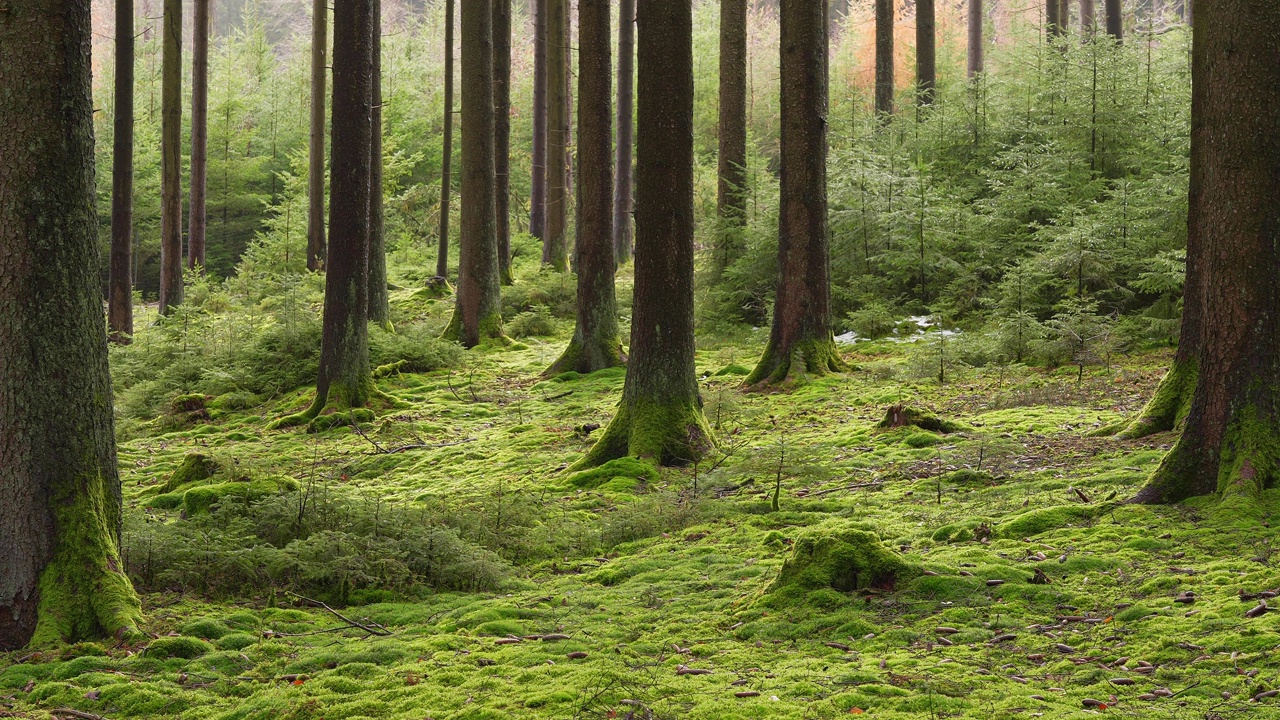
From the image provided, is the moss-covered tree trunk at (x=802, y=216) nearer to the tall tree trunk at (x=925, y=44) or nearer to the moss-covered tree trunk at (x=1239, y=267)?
the moss-covered tree trunk at (x=1239, y=267)

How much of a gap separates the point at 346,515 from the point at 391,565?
0.84 metres

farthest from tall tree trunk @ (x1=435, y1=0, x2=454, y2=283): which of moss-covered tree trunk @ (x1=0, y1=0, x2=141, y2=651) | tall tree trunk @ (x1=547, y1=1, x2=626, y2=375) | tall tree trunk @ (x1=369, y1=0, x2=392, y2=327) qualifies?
moss-covered tree trunk @ (x1=0, y1=0, x2=141, y2=651)

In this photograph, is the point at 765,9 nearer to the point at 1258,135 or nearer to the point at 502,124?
the point at 502,124

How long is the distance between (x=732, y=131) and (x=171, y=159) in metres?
12.4

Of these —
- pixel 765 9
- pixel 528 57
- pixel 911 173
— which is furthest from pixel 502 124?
pixel 765 9

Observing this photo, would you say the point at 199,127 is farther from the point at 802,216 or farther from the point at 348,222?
the point at 802,216

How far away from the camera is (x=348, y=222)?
42.8ft

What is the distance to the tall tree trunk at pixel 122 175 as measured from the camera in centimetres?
1777

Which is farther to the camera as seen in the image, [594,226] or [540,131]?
[540,131]

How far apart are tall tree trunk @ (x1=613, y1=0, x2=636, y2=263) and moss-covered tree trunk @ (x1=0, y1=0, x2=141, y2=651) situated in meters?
20.9

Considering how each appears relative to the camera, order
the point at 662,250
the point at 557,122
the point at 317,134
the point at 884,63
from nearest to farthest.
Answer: the point at 662,250 → the point at 884,63 → the point at 557,122 → the point at 317,134

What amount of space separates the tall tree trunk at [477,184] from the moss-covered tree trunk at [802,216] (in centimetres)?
605

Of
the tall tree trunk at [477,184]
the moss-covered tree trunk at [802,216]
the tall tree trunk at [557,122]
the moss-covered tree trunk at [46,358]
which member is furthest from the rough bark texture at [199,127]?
the moss-covered tree trunk at [46,358]

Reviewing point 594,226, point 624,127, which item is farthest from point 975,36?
point 594,226
